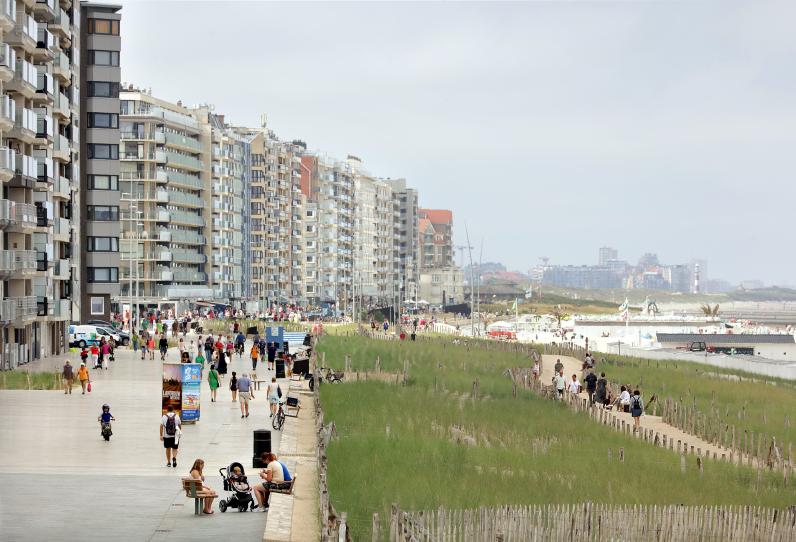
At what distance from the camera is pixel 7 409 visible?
46594mm

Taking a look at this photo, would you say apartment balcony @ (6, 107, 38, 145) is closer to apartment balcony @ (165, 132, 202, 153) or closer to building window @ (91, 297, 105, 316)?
building window @ (91, 297, 105, 316)

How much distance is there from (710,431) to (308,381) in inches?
891

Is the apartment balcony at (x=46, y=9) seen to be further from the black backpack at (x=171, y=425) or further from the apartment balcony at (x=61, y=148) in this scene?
the black backpack at (x=171, y=425)

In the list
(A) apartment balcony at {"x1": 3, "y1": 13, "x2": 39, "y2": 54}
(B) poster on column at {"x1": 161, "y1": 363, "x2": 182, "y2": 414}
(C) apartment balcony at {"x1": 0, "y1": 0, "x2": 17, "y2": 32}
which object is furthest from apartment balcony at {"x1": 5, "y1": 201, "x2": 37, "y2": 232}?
(B) poster on column at {"x1": 161, "y1": 363, "x2": 182, "y2": 414}

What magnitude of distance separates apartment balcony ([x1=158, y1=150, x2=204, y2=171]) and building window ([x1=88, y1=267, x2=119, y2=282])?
58.1m

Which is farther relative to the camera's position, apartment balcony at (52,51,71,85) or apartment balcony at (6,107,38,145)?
apartment balcony at (52,51,71,85)

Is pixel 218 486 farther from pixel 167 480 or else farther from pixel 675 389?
pixel 675 389

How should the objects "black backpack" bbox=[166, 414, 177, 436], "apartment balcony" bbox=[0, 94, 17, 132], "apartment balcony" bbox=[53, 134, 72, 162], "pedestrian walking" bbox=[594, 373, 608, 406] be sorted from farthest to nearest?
"apartment balcony" bbox=[53, 134, 72, 162]
"apartment balcony" bbox=[0, 94, 17, 132]
"pedestrian walking" bbox=[594, 373, 608, 406]
"black backpack" bbox=[166, 414, 177, 436]

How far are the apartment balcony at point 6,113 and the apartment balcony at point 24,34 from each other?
400 centimetres

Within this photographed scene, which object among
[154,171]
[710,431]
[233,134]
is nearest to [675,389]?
[710,431]

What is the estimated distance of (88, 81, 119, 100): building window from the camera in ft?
318

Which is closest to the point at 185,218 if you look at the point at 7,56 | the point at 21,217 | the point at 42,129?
the point at 42,129

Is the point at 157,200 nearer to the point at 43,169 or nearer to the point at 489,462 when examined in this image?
the point at 43,169

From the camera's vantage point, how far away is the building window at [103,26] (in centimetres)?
9731
